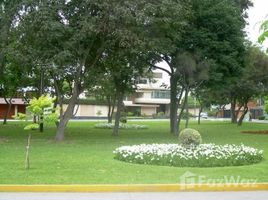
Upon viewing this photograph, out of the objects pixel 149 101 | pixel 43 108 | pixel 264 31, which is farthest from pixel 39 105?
pixel 149 101

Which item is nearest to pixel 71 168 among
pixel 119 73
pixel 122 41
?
pixel 122 41

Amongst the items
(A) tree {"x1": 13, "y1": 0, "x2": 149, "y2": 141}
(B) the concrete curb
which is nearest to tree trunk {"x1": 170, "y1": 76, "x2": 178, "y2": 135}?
(A) tree {"x1": 13, "y1": 0, "x2": 149, "y2": 141}

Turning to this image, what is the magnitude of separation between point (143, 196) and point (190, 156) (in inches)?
194

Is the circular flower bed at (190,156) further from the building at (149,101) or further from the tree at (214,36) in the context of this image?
the building at (149,101)

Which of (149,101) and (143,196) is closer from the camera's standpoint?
(143,196)

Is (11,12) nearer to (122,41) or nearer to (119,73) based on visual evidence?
(122,41)

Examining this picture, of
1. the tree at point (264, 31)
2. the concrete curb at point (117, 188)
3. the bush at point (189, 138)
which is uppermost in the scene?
the tree at point (264, 31)

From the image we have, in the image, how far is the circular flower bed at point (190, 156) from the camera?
15164 mm

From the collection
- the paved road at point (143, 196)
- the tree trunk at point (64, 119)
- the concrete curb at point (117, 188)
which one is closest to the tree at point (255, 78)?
the tree trunk at point (64, 119)

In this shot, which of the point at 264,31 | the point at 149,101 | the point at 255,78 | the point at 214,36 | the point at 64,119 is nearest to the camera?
the point at 264,31

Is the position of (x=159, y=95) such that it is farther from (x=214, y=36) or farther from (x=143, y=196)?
(x=143, y=196)

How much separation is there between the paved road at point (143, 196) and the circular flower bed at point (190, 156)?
4.07 meters

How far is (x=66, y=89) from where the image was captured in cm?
3841

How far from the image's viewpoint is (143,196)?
10688mm
